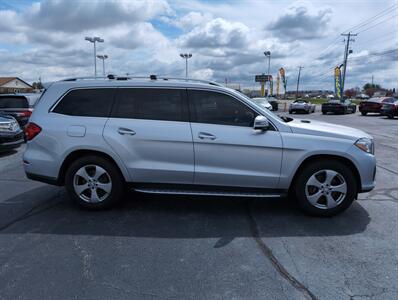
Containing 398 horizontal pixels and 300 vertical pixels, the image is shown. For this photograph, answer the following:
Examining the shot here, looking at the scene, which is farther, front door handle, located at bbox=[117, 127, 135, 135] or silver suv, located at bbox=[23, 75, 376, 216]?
front door handle, located at bbox=[117, 127, 135, 135]

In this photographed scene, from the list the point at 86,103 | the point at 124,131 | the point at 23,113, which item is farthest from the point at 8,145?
the point at 124,131

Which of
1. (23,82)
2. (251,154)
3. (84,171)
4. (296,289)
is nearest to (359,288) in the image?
(296,289)

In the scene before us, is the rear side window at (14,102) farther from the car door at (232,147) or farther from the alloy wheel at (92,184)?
the car door at (232,147)

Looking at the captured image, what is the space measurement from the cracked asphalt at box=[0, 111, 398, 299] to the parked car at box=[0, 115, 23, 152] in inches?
180

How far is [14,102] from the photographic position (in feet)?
39.3

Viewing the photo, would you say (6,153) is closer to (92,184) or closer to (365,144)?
(92,184)

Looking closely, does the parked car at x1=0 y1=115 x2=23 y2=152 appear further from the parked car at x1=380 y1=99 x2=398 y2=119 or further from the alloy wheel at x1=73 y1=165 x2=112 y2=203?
the parked car at x1=380 y1=99 x2=398 y2=119

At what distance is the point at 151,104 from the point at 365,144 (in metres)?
2.93

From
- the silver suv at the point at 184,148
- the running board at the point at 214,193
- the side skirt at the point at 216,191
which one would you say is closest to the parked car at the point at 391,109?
the silver suv at the point at 184,148

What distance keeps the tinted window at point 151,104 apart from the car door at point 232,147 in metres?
0.24

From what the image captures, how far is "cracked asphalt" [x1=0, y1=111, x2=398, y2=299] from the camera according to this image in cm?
302

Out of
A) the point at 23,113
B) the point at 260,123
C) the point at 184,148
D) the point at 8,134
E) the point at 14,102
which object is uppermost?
the point at 14,102

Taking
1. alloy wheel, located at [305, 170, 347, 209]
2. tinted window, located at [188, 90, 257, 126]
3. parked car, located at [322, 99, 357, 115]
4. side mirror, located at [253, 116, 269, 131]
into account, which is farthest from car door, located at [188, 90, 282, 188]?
parked car, located at [322, 99, 357, 115]

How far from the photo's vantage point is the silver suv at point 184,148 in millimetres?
4547
